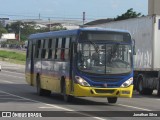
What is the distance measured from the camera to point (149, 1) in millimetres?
56812

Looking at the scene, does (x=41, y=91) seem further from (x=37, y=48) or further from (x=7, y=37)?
(x=7, y=37)

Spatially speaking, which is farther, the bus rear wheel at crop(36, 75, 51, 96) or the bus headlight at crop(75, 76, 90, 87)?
the bus rear wheel at crop(36, 75, 51, 96)

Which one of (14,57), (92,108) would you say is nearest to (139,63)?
(92,108)

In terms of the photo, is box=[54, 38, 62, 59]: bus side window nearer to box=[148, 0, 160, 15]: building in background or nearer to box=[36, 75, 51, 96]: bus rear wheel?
box=[36, 75, 51, 96]: bus rear wheel

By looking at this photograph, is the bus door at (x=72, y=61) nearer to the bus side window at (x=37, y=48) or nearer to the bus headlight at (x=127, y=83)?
the bus headlight at (x=127, y=83)

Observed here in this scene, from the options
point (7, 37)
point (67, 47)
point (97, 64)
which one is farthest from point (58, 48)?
point (7, 37)

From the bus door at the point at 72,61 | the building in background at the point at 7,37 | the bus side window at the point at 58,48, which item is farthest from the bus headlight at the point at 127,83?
the building in background at the point at 7,37

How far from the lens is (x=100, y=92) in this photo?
2008 cm

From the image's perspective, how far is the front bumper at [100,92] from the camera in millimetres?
19891

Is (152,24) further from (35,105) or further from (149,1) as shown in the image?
(149,1)

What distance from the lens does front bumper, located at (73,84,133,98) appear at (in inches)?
783

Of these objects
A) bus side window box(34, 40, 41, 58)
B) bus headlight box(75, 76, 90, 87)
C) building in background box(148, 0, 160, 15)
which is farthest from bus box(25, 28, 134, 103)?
building in background box(148, 0, 160, 15)

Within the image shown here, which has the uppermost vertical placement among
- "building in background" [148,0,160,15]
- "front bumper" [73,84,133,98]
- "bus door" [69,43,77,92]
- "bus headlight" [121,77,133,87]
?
"building in background" [148,0,160,15]

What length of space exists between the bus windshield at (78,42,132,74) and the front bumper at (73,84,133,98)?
2.02 ft
